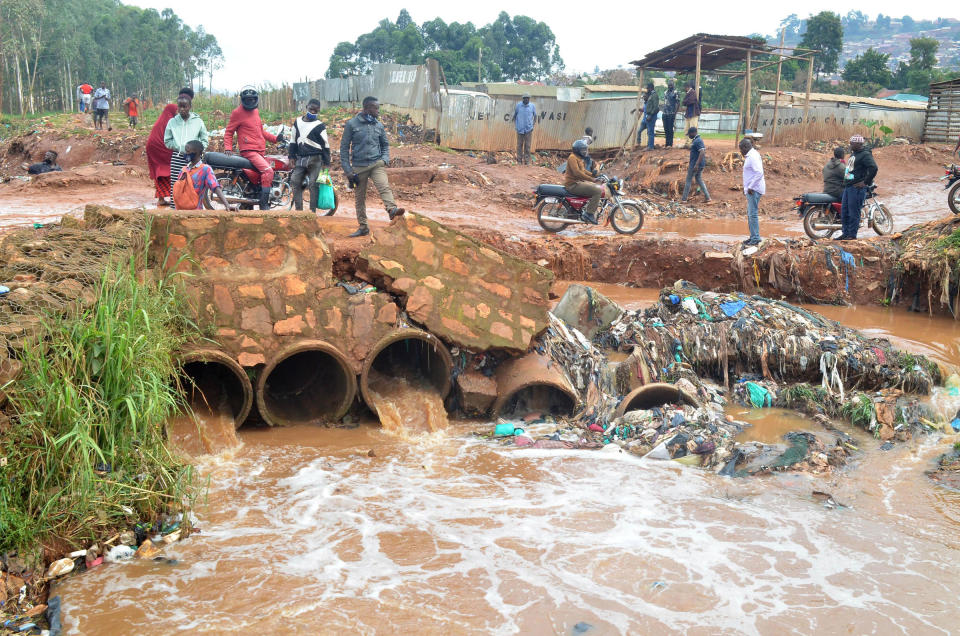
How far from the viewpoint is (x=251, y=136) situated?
9.16 m

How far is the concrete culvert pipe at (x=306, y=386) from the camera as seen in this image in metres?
6.37

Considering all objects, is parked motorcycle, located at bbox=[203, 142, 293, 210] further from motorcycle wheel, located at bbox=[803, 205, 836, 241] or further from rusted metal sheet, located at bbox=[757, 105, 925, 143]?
rusted metal sheet, located at bbox=[757, 105, 925, 143]

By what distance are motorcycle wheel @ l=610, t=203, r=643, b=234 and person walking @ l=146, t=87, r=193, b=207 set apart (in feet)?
21.6

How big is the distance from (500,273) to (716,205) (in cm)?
1081

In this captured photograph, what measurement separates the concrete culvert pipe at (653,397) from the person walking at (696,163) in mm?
9560

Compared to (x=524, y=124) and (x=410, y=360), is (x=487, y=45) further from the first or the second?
(x=410, y=360)

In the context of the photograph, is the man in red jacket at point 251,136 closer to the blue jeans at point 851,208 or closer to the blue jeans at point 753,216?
the blue jeans at point 753,216

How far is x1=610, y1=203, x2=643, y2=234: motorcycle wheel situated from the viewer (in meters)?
12.2

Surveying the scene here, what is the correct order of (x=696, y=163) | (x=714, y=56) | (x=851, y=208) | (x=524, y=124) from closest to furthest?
(x=851, y=208)
(x=696, y=163)
(x=524, y=124)
(x=714, y=56)

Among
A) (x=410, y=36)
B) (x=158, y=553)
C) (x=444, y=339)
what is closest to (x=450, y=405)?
(x=444, y=339)

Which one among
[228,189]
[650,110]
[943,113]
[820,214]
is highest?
[943,113]

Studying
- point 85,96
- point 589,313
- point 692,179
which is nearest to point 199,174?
point 589,313

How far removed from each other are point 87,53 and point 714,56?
4345 cm

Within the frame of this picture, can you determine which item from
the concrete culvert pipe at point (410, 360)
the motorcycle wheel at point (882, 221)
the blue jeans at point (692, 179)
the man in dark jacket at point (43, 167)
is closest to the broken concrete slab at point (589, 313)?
the concrete culvert pipe at point (410, 360)
